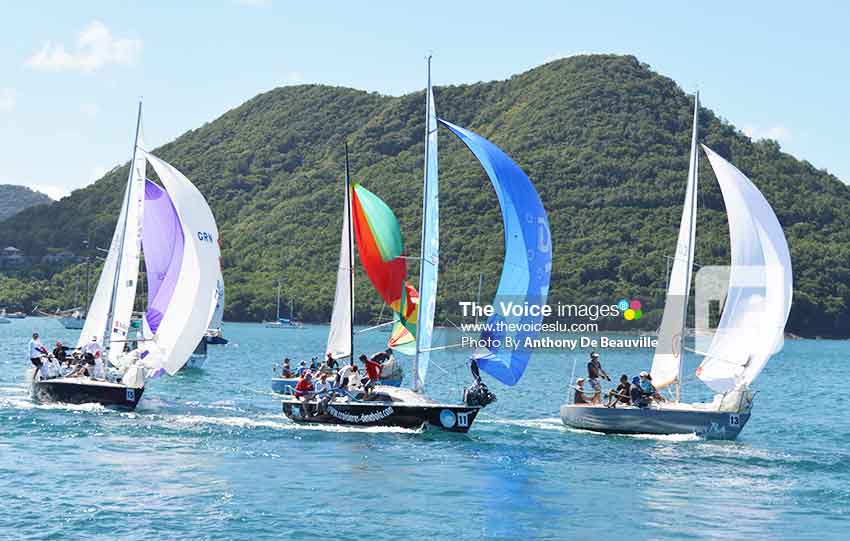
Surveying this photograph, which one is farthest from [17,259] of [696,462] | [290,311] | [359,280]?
[696,462]

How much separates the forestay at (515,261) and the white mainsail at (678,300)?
3943mm

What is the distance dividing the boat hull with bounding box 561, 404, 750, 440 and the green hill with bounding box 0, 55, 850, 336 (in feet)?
220

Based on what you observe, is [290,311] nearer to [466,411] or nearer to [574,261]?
[574,261]

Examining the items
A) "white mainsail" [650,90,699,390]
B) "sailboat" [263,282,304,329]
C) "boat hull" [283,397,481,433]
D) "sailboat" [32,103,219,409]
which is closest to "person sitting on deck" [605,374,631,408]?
"white mainsail" [650,90,699,390]

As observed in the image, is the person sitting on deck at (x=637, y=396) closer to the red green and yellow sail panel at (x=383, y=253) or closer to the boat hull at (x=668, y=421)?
the boat hull at (x=668, y=421)

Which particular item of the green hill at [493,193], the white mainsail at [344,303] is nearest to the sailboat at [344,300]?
the white mainsail at [344,303]

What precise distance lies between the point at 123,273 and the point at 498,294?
39.5ft

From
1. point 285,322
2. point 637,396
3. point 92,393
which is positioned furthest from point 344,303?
point 285,322

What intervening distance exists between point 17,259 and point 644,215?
8642cm

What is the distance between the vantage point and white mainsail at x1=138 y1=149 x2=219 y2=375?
102ft

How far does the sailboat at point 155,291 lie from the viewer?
102 ft

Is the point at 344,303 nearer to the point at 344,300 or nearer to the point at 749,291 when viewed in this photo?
the point at 344,300

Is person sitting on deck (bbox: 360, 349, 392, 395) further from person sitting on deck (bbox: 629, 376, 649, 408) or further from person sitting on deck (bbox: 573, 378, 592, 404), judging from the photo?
person sitting on deck (bbox: 629, 376, 649, 408)

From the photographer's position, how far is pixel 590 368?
2909 cm
